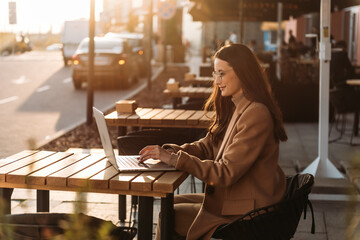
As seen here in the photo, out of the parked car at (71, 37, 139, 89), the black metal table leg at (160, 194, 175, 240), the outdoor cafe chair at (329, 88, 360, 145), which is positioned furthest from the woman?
the parked car at (71, 37, 139, 89)

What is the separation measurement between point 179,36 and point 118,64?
2264 cm

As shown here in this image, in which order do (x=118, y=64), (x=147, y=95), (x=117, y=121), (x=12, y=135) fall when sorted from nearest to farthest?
(x=117, y=121) < (x=12, y=135) < (x=147, y=95) < (x=118, y=64)

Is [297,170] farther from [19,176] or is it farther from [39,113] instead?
[39,113]

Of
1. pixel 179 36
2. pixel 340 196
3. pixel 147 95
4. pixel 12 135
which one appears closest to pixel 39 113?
pixel 12 135

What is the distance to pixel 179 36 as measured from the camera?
140 ft

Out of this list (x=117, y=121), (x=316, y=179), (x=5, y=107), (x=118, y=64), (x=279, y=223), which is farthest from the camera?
(x=118, y=64)

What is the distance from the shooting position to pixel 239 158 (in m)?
3.17

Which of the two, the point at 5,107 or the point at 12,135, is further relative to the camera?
the point at 5,107

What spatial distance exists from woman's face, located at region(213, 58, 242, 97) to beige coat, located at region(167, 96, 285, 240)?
0.11 meters

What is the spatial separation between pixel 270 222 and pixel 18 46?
3072cm

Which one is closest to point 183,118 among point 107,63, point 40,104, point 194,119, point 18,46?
point 194,119

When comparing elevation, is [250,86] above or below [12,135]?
above

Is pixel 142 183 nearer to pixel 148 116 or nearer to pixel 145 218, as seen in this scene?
pixel 145 218

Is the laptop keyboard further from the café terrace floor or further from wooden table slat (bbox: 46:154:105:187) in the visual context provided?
the café terrace floor
